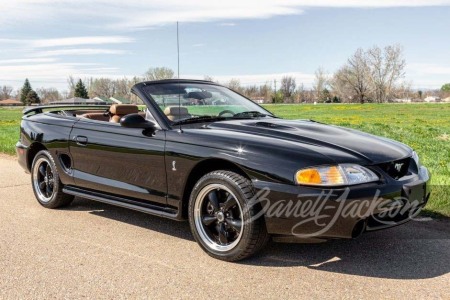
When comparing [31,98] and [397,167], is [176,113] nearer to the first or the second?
[397,167]

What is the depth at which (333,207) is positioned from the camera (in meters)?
3.44

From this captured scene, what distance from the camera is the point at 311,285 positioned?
338 centimetres

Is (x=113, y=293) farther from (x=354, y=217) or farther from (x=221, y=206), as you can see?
(x=354, y=217)

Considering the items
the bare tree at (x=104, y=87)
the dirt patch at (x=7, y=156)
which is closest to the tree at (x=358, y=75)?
the bare tree at (x=104, y=87)

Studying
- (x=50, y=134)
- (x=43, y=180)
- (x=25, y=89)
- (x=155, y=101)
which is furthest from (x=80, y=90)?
(x=155, y=101)

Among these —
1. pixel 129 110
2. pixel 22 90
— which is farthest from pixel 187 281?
pixel 22 90

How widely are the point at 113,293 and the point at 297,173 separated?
4.91 ft

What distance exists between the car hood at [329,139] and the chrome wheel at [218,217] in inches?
22.3

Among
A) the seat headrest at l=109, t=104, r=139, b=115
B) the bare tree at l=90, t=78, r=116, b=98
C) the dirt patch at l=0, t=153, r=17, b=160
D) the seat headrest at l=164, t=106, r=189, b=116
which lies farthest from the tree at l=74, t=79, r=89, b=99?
the seat headrest at l=164, t=106, r=189, b=116

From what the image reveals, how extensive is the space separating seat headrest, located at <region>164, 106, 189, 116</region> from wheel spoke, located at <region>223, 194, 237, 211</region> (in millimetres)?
1076

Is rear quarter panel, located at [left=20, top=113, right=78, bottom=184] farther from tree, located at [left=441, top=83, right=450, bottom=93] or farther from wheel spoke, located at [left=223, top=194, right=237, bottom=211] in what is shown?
tree, located at [left=441, top=83, right=450, bottom=93]

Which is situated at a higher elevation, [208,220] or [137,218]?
[208,220]

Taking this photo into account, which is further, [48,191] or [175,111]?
[48,191]

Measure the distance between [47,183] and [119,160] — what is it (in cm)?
163
